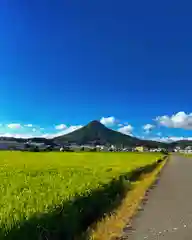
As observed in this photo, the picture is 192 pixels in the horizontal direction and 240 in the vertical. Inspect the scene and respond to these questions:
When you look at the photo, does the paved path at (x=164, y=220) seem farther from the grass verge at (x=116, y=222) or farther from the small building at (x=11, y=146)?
the small building at (x=11, y=146)

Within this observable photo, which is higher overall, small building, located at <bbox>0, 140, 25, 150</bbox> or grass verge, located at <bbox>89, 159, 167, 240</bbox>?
small building, located at <bbox>0, 140, 25, 150</bbox>

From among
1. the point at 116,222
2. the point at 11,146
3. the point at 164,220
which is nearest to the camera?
the point at 116,222

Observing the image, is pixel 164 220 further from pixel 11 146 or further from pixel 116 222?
pixel 11 146

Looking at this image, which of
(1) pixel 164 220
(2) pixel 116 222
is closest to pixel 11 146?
(1) pixel 164 220

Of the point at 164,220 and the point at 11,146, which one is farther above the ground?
the point at 11,146

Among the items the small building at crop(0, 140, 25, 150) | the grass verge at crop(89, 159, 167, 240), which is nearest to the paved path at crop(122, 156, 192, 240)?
the grass verge at crop(89, 159, 167, 240)

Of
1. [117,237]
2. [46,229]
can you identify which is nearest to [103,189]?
[117,237]

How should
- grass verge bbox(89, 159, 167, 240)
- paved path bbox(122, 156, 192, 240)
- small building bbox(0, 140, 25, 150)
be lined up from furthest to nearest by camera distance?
small building bbox(0, 140, 25, 150) < paved path bbox(122, 156, 192, 240) < grass verge bbox(89, 159, 167, 240)

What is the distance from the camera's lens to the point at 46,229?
763cm

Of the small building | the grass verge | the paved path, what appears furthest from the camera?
the small building

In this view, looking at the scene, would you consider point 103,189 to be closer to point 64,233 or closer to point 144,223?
point 144,223

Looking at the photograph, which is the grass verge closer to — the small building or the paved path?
the paved path

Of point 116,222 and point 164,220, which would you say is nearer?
point 116,222

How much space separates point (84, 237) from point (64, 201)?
0.94m
